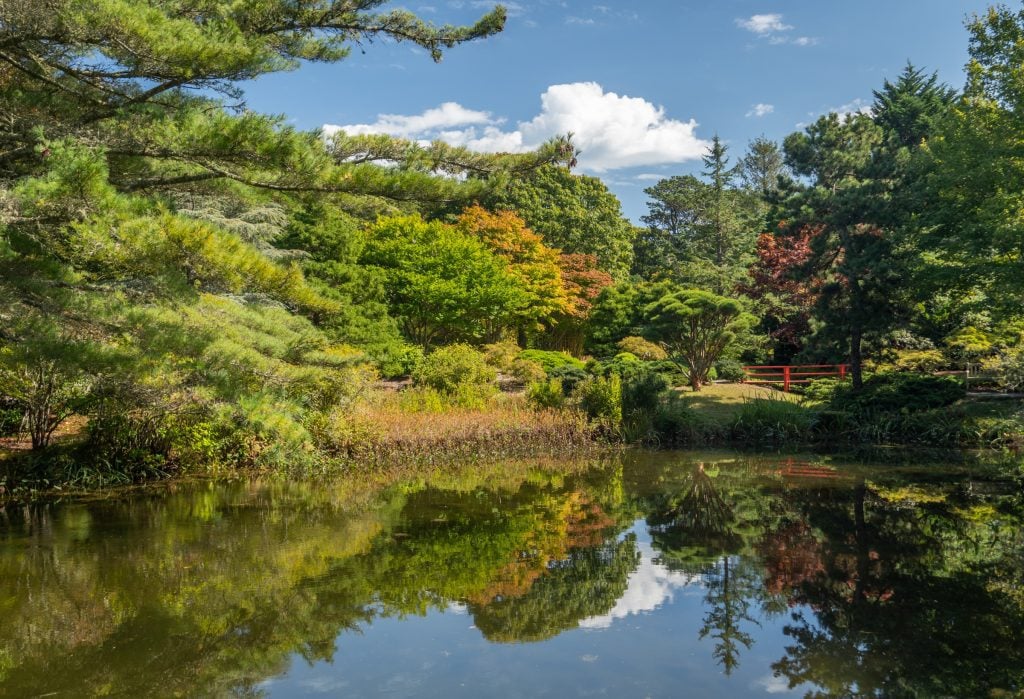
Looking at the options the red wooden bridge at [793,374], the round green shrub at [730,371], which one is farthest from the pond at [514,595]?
the round green shrub at [730,371]

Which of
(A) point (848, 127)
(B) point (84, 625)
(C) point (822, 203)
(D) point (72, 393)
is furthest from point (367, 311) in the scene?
(A) point (848, 127)

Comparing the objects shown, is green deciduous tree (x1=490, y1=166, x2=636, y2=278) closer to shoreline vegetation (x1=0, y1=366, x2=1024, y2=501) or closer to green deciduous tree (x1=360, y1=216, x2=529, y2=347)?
green deciduous tree (x1=360, y1=216, x2=529, y2=347)

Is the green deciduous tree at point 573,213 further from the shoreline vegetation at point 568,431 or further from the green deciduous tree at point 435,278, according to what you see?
the shoreline vegetation at point 568,431

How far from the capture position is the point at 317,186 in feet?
23.7

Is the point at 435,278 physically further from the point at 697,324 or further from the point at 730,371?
the point at 730,371

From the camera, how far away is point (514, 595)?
5680 mm

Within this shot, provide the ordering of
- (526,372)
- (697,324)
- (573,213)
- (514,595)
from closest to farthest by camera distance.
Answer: (514,595), (697,324), (526,372), (573,213)

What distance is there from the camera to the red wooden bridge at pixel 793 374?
20.1m

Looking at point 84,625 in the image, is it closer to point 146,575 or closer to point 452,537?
point 146,575

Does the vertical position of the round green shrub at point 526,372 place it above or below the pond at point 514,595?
above

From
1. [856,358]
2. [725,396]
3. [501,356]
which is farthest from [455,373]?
[856,358]

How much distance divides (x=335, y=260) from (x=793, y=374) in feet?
44.6

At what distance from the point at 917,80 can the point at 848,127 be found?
1022 cm

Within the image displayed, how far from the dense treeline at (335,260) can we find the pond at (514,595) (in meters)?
1.56
